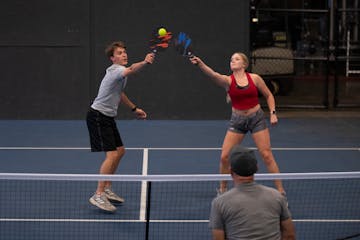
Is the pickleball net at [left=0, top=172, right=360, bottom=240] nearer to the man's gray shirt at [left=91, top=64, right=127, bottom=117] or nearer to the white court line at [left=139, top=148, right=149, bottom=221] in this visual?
the white court line at [left=139, top=148, right=149, bottom=221]

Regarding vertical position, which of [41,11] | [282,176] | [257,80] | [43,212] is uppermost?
[41,11]

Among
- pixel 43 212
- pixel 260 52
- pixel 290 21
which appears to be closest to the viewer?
pixel 43 212

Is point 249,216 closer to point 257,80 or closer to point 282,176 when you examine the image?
point 282,176

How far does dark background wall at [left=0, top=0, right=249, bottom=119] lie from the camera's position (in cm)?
1617

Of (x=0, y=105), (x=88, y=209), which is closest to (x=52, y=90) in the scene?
(x=0, y=105)

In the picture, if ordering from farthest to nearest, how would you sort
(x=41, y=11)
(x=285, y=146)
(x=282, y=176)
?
(x=41, y=11), (x=285, y=146), (x=282, y=176)

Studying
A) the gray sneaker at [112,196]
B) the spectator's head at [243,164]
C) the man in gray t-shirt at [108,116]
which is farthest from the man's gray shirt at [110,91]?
the spectator's head at [243,164]

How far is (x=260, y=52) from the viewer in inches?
728

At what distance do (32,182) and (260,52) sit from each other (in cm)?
895

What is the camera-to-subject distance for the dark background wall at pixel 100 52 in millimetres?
16172

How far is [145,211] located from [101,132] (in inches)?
42.4

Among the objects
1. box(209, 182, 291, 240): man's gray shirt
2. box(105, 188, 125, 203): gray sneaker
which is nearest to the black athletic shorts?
box(105, 188, 125, 203): gray sneaker

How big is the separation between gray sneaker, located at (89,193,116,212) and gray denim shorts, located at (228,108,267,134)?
1.77 meters

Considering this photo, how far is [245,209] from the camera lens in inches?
200
